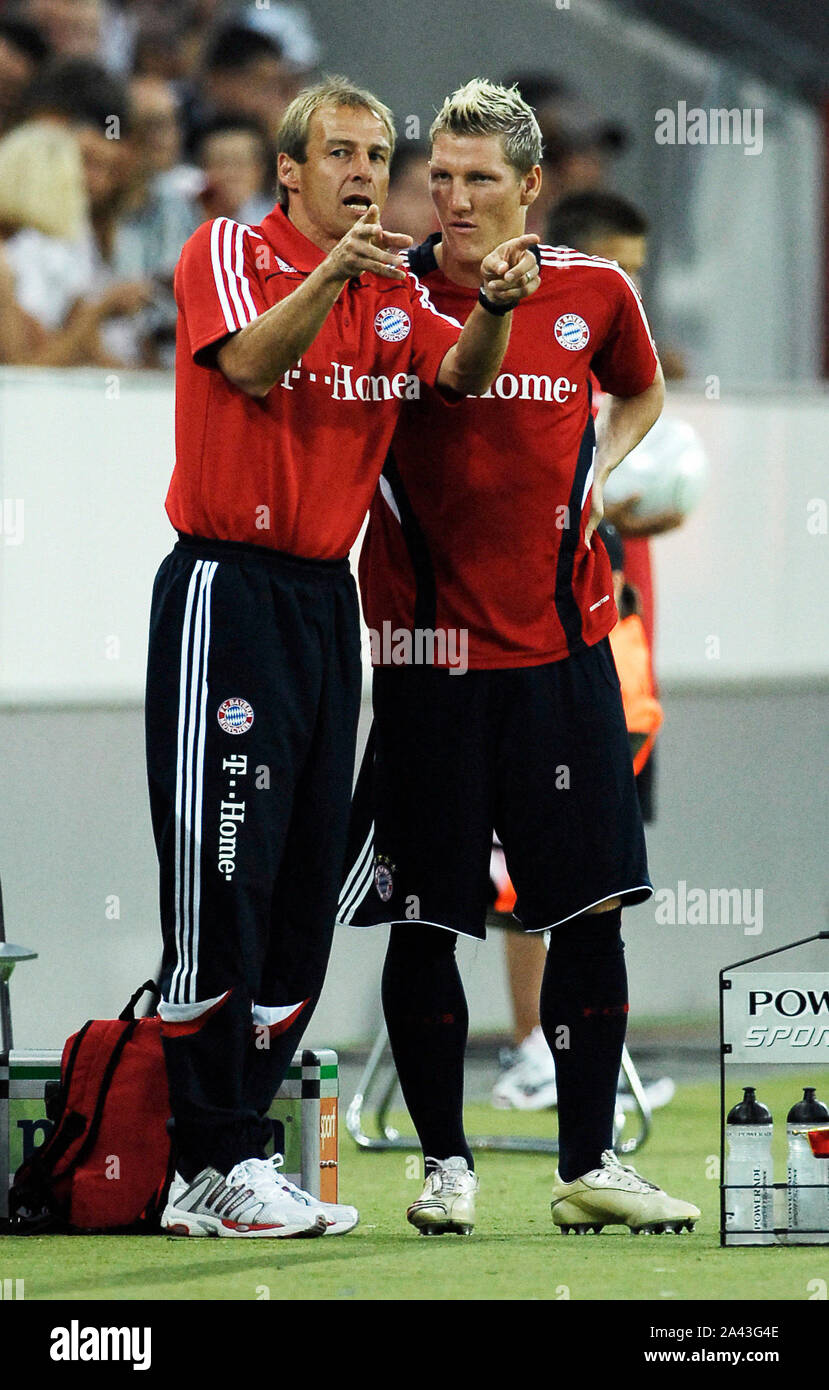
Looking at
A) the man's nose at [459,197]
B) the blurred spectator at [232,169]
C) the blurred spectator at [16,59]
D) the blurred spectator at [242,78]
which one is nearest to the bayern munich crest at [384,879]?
the man's nose at [459,197]

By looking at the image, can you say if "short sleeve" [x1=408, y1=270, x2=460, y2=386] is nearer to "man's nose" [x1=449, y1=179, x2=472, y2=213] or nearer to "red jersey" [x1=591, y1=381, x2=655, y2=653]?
"man's nose" [x1=449, y1=179, x2=472, y2=213]

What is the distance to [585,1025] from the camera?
4090mm

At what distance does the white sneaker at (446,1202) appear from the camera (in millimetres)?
4086

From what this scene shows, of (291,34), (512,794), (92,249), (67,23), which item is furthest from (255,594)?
(291,34)

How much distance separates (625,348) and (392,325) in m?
0.50

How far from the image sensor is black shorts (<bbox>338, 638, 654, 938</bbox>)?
4.05 m

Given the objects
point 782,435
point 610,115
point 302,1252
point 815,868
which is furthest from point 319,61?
point 302,1252

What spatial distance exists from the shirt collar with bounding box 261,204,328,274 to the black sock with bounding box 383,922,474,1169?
1190 mm

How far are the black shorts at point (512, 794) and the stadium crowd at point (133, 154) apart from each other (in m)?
3.87

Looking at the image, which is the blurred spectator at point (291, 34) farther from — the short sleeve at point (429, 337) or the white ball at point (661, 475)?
the short sleeve at point (429, 337)

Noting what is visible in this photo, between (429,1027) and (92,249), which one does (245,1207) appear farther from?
(92,249)

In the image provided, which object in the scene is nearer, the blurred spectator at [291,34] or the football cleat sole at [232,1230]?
the football cleat sole at [232,1230]

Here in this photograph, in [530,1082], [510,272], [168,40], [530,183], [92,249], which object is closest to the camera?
[510,272]

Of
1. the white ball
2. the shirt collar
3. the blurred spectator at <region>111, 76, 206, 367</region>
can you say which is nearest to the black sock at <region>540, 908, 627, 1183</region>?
the shirt collar
